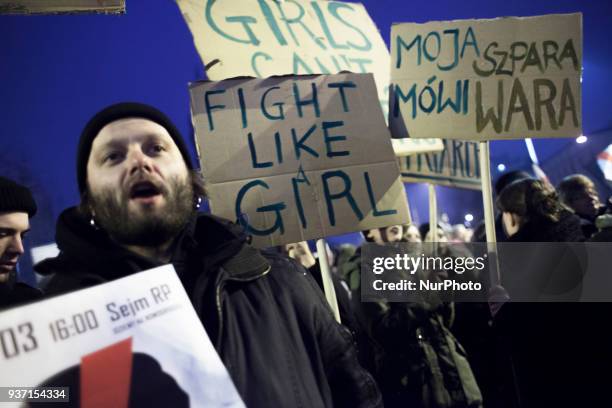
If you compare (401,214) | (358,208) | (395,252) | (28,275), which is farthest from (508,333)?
(28,275)

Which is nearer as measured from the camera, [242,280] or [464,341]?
[242,280]

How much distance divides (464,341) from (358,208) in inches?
63.4

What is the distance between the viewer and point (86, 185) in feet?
4.33

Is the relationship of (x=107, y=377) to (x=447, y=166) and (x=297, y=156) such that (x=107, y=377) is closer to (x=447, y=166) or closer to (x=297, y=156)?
(x=297, y=156)

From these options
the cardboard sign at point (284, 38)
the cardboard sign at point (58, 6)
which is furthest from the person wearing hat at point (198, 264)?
the cardboard sign at point (284, 38)

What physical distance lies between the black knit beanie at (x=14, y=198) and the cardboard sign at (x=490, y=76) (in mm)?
1593

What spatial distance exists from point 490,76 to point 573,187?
4.66 feet

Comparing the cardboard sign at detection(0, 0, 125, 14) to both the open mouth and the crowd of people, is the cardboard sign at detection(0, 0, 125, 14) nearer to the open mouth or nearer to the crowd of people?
the crowd of people

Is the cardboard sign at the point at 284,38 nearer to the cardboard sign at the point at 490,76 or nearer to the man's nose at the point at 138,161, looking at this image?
the cardboard sign at the point at 490,76

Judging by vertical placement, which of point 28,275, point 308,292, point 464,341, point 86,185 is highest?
point 86,185

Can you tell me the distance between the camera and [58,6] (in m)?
1.47

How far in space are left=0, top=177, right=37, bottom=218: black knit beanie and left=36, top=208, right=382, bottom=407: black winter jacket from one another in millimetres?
566

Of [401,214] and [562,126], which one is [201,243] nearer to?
[401,214]

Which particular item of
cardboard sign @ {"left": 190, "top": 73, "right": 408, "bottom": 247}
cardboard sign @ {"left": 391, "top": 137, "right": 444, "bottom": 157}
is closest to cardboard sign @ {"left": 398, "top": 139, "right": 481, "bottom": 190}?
cardboard sign @ {"left": 391, "top": 137, "right": 444, "bottom": 157}
